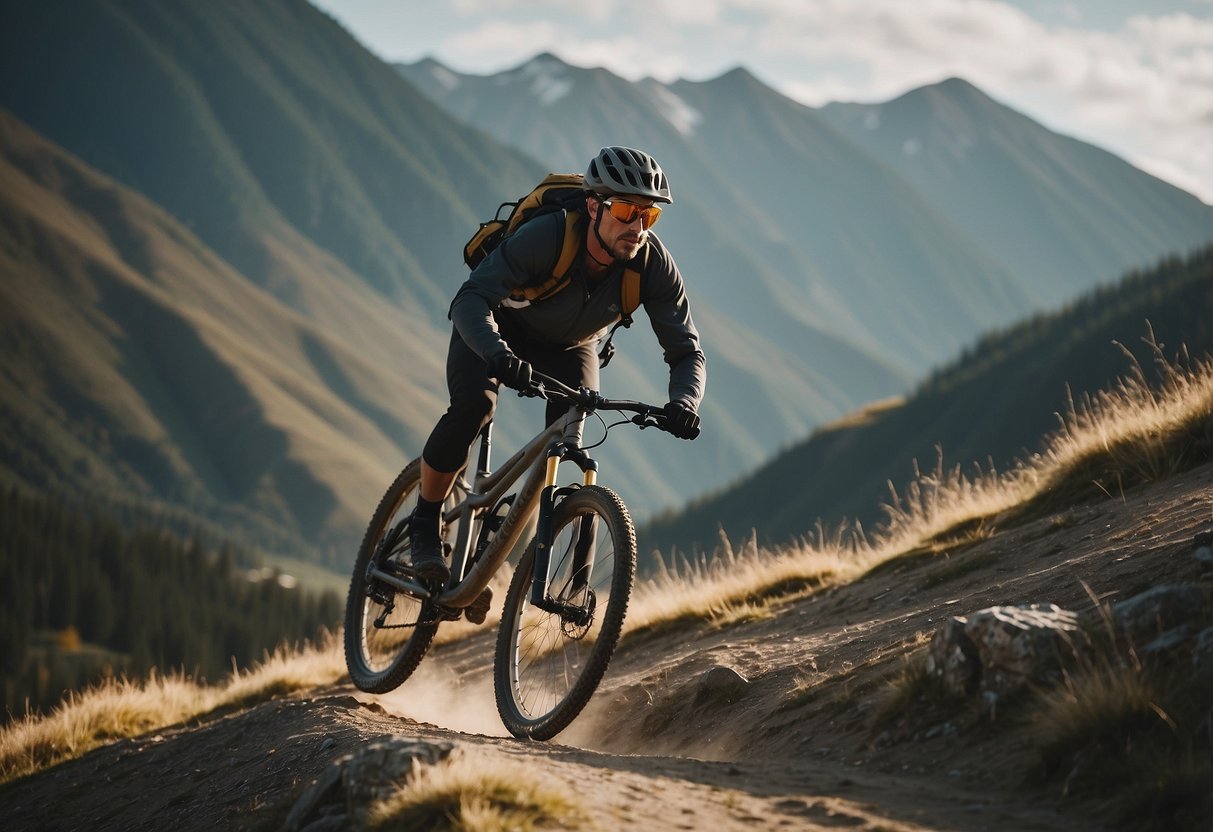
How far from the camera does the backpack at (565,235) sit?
757cm

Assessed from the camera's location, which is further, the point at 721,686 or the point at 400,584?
the point at 400,584

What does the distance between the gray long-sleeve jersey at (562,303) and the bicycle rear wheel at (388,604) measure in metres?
1.82

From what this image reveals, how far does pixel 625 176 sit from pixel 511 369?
4.97 ft

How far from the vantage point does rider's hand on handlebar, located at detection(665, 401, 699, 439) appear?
7.11 metres

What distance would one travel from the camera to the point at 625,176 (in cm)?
745

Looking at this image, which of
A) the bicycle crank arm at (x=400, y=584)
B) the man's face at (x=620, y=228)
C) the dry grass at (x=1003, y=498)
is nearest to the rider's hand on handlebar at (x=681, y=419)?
the man's face at (x=620, y=228)

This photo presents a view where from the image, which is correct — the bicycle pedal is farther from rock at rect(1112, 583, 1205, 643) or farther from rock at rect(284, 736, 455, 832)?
rock at rect(1112, 583, 1205, 643)

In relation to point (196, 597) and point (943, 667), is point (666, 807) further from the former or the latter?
point (196, 597)

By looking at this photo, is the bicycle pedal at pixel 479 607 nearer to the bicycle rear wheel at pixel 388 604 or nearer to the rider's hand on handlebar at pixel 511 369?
the bicycle rear wheel at pixel 388 604

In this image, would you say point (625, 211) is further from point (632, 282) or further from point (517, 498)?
point (517, 498)

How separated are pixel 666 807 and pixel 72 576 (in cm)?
15696

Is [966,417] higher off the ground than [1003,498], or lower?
lower

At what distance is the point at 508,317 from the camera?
318 inches

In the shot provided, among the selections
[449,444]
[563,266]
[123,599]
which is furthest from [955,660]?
[123,599]
